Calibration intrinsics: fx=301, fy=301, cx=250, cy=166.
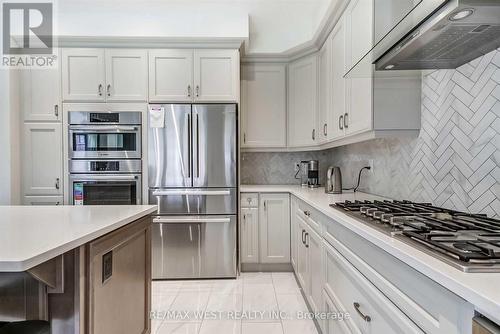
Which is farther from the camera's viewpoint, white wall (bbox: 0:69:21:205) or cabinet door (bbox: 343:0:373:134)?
white wall (bbox: 0:69:21:205)

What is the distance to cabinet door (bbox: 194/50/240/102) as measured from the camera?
3.18 meters

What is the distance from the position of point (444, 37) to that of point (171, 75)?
2.57m

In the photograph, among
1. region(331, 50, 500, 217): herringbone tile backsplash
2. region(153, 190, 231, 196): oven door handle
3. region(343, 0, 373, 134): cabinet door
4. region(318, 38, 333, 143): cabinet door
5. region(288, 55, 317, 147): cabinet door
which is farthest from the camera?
region(288, 55, 317, 147): cabinet door

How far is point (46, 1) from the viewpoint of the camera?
338 centimetres

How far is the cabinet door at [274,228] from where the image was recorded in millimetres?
3305

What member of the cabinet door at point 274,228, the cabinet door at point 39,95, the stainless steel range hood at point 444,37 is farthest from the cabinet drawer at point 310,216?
the cabinet door at point 39,95

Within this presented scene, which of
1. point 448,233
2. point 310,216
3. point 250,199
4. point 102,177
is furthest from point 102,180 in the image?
point 448,233

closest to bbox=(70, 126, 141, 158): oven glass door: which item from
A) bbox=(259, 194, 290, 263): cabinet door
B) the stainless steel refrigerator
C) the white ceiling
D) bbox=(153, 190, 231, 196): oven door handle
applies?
the stainless steel refrigerator

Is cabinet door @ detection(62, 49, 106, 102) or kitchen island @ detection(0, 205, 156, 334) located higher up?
cabinet door @ detection(62, 49, 106, 102)

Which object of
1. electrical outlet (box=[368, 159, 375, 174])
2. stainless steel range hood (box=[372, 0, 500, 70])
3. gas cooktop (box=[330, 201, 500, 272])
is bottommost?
gas cooktop (box=[330, 201, 500, 272])

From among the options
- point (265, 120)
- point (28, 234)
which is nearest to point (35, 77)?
point (265, 120)

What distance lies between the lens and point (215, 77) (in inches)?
126

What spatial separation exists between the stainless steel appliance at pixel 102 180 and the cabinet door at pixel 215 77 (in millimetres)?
1027

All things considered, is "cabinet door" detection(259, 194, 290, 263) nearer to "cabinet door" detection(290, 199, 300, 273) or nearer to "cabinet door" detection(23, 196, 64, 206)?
"cabinet door" detection(290, 199, 300, 273)
